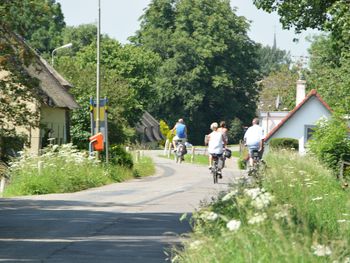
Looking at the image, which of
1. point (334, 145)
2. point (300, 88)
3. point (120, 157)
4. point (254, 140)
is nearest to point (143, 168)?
point (120, 157)

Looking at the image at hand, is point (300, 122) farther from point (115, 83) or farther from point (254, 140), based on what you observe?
point (254, 140)

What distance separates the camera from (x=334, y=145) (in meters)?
30.9

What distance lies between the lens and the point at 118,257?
13.8 meters

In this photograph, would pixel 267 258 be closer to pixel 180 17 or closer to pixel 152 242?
pixel 152 242

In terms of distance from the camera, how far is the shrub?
101 feet

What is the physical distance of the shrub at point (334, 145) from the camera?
101ft

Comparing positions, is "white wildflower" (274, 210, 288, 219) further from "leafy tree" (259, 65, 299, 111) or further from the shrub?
"leafy tree" (259, 65, 299, 111)

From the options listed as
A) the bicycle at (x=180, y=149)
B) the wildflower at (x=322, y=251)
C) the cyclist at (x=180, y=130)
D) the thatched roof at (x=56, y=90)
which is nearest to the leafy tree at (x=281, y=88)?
the thatched roof at (x=56, y=90)

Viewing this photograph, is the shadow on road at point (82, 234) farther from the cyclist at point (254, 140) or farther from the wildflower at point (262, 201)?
the cyclist at point (254, 140)

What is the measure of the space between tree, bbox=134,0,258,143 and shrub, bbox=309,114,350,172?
7629 cm

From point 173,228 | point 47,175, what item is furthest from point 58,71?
point 173,228

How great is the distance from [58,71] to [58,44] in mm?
61220

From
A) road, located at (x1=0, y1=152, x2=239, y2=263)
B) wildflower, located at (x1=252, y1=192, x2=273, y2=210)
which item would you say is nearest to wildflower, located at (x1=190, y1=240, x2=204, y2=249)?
wildflower, located at (x1=252, y1=192, x2=273, y2=210)

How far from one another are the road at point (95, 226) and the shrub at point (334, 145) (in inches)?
147
